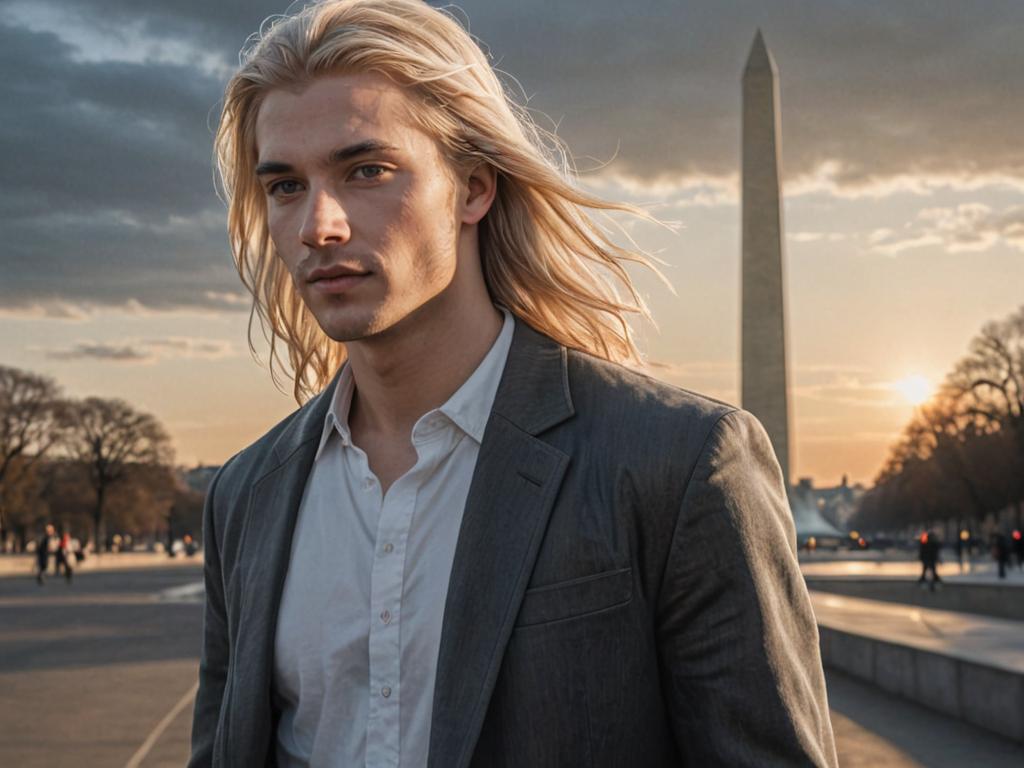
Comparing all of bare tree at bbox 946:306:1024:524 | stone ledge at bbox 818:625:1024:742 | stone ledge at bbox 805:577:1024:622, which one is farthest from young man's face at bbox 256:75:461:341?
bare tree at bbox 946:306:1024:524

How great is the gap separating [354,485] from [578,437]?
1.56ft

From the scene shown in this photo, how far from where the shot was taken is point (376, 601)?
2365 millimetres

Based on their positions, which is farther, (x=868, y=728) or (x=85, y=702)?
(x=85, y=702)

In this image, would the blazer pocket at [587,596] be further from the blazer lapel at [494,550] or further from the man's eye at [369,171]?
the man's eye at [369,171]

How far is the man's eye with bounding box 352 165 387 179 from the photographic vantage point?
2396 mm

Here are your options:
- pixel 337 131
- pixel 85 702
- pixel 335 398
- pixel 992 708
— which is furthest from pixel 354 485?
pixel 85 702

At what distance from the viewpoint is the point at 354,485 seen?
2.62m

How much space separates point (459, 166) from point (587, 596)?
827 millimetres

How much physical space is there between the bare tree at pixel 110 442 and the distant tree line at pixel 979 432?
43.5 meters

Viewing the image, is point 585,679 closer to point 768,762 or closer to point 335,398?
point 768,762

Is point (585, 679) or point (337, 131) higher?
point (337, 131)

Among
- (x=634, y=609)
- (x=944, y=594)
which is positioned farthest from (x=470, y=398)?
(x=944, y=594)

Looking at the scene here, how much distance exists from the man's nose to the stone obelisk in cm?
4562

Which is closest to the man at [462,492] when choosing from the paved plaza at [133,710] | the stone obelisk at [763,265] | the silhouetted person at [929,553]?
the paved plaza at [133,710]
